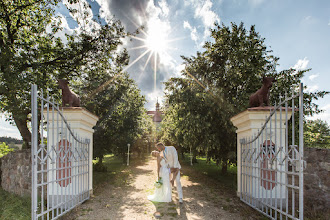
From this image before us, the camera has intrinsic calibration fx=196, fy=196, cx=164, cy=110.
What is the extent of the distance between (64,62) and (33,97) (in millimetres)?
6372

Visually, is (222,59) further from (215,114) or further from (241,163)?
(241,163)

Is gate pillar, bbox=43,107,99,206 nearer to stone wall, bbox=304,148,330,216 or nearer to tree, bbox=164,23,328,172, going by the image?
tree, bbox=164,23,328,172

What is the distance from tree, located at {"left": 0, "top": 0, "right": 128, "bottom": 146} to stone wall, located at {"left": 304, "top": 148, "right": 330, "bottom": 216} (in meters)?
8.65

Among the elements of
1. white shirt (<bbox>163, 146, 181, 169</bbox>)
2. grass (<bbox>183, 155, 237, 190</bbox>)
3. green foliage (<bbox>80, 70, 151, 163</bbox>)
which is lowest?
grass (<bbox>183, 155, 237, 190</bbox>)

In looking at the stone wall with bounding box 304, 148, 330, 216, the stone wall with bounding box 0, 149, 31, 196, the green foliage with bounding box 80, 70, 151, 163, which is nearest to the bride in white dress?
the stone wall with bounding box 304, 148, 330, 216

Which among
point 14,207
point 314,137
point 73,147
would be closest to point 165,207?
point 73,147

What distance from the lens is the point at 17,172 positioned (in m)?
6.63

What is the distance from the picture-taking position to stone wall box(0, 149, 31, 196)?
20.2 feet

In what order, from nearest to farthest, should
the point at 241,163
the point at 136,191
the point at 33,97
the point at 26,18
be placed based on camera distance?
the point at 33,97 → the point at 241,163 → the point at 136,191 → the point at 26,18

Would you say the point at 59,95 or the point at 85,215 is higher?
the point at 59,95

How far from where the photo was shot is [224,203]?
5355mm

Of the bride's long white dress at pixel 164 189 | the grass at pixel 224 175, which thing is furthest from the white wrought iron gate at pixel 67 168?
the grass at pixel 224 175

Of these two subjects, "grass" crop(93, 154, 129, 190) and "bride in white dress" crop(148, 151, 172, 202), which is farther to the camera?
"grass" crop(93, 154, 129, 190)

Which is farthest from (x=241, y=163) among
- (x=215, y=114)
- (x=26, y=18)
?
(x=26, y=18)
